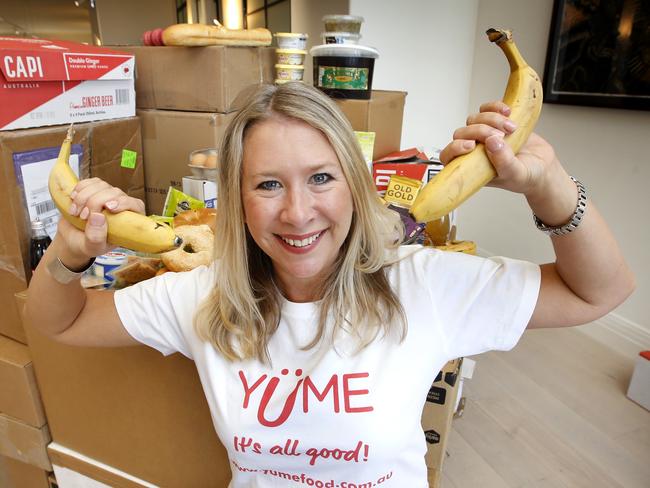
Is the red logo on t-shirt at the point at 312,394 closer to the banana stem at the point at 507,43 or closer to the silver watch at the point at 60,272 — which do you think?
the silver watch at the point at 60,272

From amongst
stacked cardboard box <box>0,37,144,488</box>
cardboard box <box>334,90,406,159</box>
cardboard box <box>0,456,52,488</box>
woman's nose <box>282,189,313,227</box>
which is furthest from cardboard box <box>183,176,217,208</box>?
cardboard box <box>0,456,52,488</box>

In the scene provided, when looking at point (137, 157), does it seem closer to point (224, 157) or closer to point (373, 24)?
point (224, 157)

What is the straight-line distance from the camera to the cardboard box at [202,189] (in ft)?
4.81

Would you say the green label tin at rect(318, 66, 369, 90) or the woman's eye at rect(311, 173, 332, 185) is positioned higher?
the green label tin at rect(318, 66, 369, 90)

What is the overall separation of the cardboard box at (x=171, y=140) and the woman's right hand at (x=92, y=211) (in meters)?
0.86

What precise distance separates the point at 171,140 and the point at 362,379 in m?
1.22

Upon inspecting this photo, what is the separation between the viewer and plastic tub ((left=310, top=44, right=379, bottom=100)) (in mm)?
1610

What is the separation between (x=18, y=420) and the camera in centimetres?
136

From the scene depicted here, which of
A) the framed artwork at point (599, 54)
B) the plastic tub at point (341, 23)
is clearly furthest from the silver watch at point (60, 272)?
the framed artwork at point (599, 54)

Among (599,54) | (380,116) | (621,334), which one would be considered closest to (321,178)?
(380,116)

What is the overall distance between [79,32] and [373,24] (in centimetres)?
469

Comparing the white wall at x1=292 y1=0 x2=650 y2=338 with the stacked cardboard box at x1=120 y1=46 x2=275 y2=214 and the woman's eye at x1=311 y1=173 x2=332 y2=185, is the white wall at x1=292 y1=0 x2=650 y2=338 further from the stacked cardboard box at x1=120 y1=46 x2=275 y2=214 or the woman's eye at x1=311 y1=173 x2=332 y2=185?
the woman's eye at x1=311 y1=173 x2=332 y2=185

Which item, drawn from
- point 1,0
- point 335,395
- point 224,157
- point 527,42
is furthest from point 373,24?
point 1,0

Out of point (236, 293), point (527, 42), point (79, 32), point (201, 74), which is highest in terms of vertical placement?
point (79, 32)
